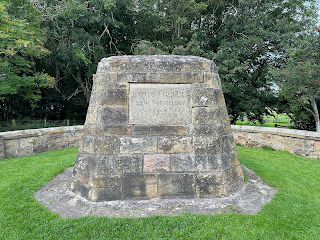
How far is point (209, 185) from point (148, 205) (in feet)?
3.50

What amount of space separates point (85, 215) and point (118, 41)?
1455 centimetres

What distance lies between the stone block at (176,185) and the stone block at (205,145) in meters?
0.46

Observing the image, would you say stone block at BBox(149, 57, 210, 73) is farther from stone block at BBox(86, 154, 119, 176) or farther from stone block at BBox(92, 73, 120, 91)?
stone block at BBox(86, 154, 119, 176)

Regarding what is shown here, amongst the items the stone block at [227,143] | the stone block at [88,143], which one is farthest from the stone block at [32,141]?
the stone block at [227,143]

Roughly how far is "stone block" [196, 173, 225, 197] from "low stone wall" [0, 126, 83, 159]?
6.02 metres

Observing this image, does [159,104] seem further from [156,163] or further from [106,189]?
[106,189]

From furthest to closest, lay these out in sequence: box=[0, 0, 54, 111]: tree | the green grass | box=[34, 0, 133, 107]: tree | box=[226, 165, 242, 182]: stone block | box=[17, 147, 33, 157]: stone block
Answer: box=[34, 0, 133, 107]: tree < box=[0, 0, 54, 111]: tree < box=[17, 147, 33, 157]: stone block < box=[226, 165, 242, 182]: stone block < the green grass

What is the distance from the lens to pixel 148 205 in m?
3.29

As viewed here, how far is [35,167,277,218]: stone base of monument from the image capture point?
312cm

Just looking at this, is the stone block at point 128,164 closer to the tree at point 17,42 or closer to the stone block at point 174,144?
the stone block at point 174,144

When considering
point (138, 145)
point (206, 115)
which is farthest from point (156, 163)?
point (206, 115)

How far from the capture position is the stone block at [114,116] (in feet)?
11.6

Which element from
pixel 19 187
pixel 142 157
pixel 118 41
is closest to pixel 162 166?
pixel 142 157

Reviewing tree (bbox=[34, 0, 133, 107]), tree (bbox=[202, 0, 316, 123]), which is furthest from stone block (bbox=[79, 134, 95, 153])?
tree (bbox=[202, 0, 316, 123])
